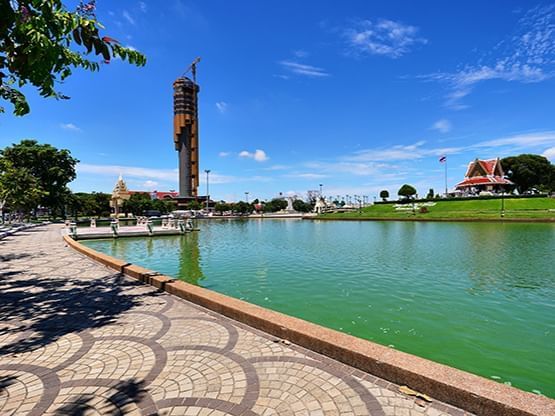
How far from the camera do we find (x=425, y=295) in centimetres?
913

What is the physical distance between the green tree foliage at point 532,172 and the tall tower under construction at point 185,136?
94857 mm

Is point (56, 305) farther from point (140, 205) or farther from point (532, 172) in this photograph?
point (532, 172)

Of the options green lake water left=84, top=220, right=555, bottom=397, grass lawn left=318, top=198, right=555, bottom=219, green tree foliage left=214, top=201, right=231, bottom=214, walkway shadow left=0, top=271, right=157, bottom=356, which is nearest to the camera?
walkway shadow left=0, top=271, right=157, bottom=356

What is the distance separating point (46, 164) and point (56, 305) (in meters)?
58.3

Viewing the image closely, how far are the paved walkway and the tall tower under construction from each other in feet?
336

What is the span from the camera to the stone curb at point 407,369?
9.62 ft

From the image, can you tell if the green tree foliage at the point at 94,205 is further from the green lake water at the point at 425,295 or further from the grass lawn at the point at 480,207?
the green lake water at the point at 425,295

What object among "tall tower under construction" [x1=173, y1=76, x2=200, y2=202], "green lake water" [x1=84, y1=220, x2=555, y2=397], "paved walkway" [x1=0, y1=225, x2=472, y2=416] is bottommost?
"green lake water" [x1=84, y1=220, x2=555, y2=397]

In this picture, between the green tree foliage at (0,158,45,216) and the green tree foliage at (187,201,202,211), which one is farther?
the green tree foliage at (187,201,202,211)

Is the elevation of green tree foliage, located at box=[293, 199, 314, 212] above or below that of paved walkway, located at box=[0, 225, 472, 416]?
above

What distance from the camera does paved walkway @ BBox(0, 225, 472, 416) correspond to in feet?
10.4

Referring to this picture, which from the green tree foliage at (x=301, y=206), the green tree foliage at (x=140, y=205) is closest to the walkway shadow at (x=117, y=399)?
the green tree foliage at (x=140, y=205)

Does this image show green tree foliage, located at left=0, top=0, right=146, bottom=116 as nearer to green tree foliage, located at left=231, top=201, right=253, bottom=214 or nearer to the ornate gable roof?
the ornate gable roof

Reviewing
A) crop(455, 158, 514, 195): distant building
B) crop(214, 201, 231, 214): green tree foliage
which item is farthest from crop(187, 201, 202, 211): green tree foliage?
crop(455, 158, 514, 195): distant building
